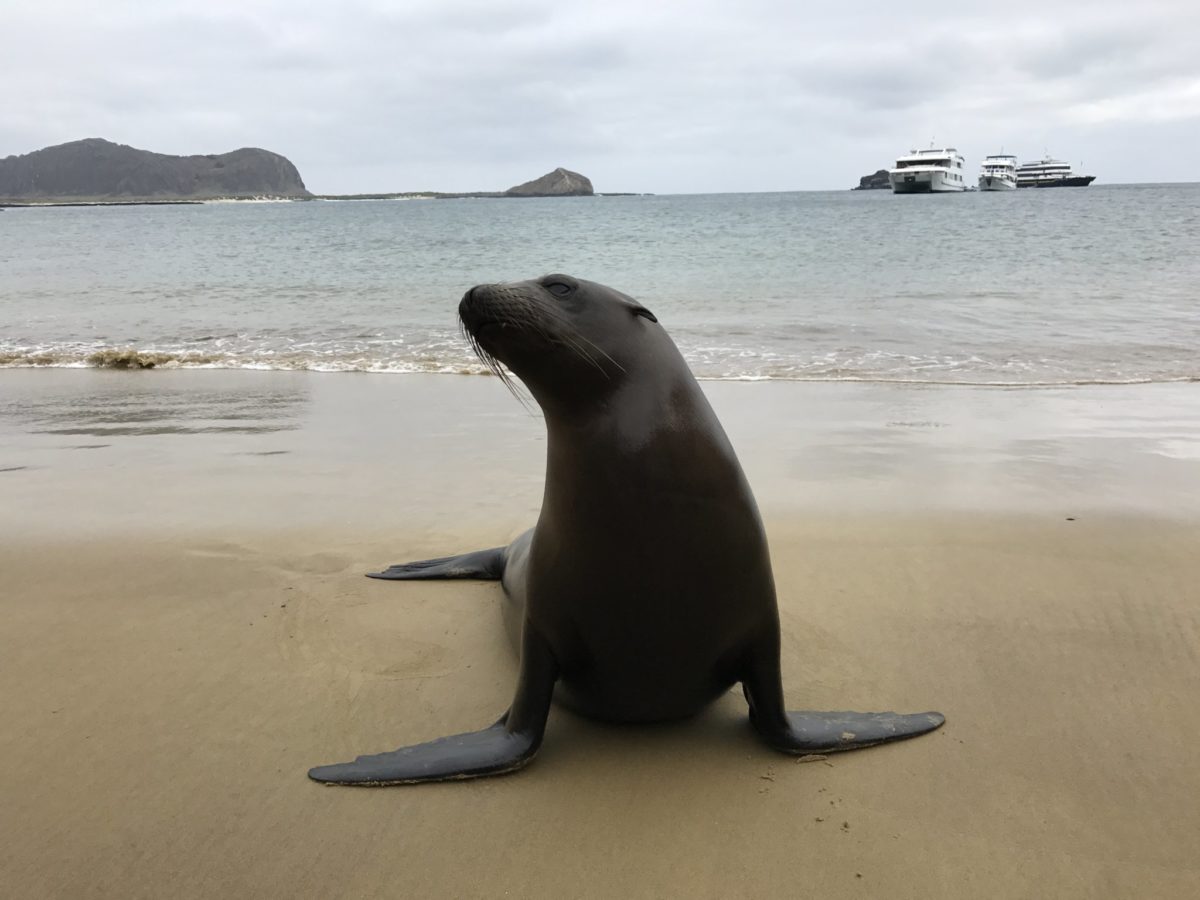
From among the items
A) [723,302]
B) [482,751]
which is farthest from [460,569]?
[723,302]

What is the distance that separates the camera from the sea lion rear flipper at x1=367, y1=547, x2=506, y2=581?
13.2ft

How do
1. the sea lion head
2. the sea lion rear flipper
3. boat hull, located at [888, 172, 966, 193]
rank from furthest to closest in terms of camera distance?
boat hull, located at [888, 172, 966, 193] < the sea lion rear flipper < the sea lion head

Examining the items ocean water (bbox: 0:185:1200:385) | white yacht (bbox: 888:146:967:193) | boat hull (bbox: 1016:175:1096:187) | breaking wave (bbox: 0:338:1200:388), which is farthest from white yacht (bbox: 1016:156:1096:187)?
breaking wave (bbox: 0:338:1200:388)

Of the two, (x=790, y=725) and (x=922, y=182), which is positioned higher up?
(x=922, y=182)

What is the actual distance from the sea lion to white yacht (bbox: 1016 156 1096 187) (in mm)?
124912

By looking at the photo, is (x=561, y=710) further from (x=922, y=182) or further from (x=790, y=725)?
(x=922, y=182)

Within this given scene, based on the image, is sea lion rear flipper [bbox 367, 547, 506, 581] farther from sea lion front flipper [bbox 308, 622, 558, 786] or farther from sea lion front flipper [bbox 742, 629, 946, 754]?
sea lion front flipper [bbox 742, 629, 946, 754]

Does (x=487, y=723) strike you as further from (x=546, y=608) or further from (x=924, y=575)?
(x=924, y=575)

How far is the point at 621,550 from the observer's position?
95.7 inches

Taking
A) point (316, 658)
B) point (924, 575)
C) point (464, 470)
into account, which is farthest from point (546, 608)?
point (464, 470)

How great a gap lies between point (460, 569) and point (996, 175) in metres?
115

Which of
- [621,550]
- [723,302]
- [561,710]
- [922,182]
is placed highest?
[922,182]

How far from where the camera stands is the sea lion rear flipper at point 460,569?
404 centimetres

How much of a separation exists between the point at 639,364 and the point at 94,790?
1932mm
